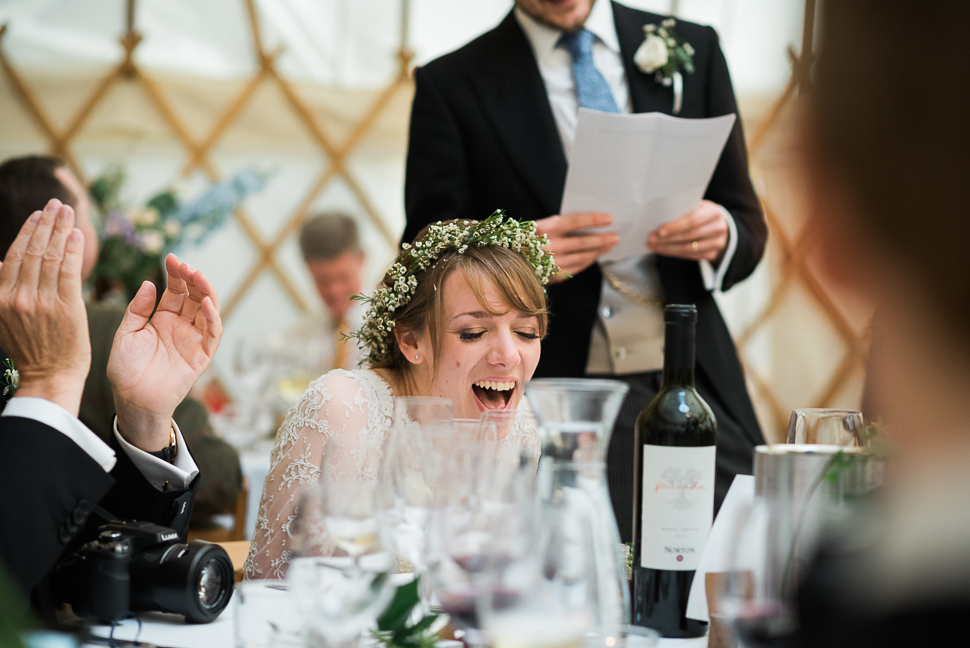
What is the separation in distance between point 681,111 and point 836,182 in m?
1.68

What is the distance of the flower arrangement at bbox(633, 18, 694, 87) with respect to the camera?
204cm

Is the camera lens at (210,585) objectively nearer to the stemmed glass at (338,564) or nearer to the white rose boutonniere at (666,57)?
the stemmed glass at (338,564)

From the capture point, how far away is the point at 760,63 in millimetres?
5273

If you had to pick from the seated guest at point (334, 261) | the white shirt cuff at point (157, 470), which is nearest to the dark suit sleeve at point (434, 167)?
the white shirt cuff at point (157, 470)

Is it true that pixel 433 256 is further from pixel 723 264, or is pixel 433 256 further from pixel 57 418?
pixel 57 418

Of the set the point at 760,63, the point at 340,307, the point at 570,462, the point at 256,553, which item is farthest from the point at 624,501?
the point at 760,63

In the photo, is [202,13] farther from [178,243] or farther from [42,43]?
[178,243]

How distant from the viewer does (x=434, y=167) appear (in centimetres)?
202

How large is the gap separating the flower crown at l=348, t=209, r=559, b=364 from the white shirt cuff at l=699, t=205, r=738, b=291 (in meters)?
0.37

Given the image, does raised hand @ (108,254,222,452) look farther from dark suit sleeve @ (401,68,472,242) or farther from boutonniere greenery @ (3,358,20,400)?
dark suit sleeve @ (401,68,472,242)

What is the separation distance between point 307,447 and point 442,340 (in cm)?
33

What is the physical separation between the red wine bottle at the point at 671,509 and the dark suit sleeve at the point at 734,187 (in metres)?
1.04

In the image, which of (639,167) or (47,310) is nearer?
(47,310)

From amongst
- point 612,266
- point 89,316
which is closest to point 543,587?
point 612,266
